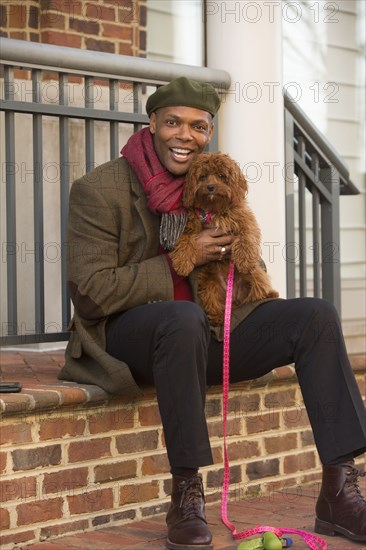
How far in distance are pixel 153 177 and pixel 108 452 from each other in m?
0.98

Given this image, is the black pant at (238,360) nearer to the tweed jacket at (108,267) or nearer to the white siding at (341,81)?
the tweed jacket at (108,267)

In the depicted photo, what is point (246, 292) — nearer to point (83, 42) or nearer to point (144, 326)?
point (144, 326)

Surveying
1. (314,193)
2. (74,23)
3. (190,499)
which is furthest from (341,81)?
(190,499)

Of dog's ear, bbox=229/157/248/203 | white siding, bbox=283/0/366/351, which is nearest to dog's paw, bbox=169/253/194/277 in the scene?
dog's ear, bbox=229/157/248/203

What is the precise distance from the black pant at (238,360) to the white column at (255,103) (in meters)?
0.88

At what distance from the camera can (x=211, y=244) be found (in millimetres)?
3705

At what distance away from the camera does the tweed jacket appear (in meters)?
3.61

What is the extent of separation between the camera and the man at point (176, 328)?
11.0 ft

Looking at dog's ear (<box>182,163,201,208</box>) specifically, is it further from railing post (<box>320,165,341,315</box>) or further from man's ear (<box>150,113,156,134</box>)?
railing post (<box>320,165,341,315</box>)

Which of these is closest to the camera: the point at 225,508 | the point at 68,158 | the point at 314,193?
the point at 225,508

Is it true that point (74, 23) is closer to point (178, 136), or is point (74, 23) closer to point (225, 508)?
point (178, 136)

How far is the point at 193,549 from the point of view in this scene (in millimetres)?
3289

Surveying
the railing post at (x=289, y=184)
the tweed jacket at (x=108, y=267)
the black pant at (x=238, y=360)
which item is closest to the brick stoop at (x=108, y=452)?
the tweed jacket at (x=108, y=267)

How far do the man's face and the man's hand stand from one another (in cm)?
27
